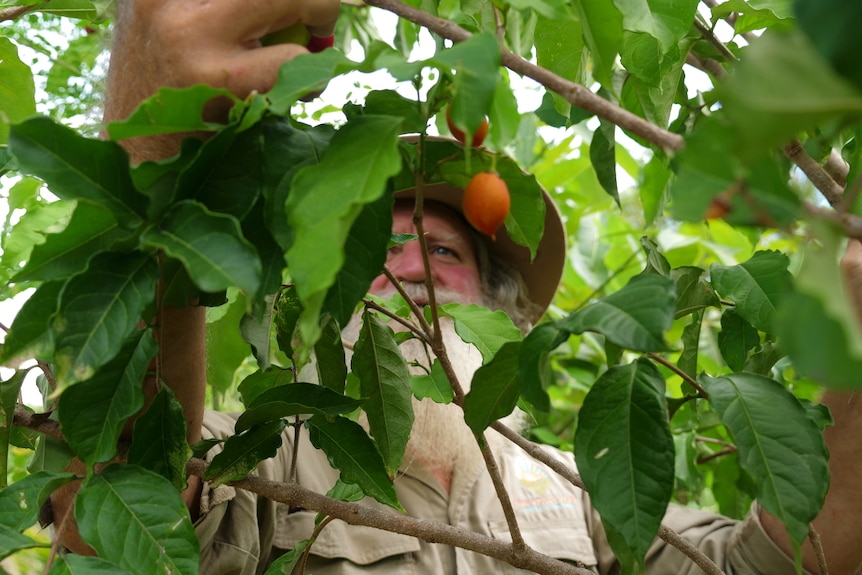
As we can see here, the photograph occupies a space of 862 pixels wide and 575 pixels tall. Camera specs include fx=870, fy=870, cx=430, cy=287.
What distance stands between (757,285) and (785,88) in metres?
0.69

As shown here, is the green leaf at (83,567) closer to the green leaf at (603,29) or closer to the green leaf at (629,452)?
the green leaf at (629,452)

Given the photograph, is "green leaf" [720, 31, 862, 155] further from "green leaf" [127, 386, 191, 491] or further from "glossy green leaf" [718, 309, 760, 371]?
"glossy green leaf" [718, 309, 760, 371]

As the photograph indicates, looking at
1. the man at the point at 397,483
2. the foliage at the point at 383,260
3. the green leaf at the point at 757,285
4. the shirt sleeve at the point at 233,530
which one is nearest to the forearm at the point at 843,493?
the man at the point at 397,483

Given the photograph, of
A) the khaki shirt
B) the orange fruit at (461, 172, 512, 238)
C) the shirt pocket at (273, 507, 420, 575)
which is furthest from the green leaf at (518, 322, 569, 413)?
the shirt pocket at (273, 507, 420, 575)

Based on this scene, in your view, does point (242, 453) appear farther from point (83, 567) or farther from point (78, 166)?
point (78, 166)

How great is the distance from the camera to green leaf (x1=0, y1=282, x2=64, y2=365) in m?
0.72

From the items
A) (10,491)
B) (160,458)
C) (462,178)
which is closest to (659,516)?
(462,178)

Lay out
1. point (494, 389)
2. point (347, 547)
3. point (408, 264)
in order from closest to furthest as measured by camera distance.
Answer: point (494, 389) < point (347, 547) < point (408, 264)

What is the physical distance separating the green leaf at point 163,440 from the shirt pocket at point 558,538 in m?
1.16

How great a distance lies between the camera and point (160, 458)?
86cm

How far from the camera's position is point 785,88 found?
1.37ft

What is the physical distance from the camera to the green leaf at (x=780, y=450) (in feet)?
2.47

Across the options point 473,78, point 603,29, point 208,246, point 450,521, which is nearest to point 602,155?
point 603,29

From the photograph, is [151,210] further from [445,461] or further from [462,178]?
[445,461]
